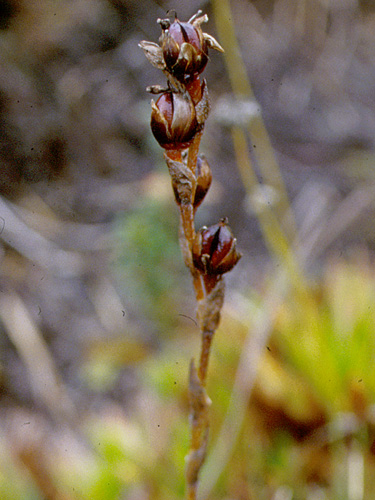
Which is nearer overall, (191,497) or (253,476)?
(191,497)

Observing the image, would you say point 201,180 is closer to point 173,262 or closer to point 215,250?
point 215,250

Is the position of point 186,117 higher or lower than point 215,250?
higher

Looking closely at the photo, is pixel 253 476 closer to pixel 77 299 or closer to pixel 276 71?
pixel 77 299

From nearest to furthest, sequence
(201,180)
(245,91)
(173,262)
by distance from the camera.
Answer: (201,180) → (245,91) → (173,262)

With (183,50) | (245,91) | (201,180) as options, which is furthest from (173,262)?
(183,50)

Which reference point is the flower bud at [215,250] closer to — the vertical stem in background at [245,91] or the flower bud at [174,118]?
the flower bud at [174,118]

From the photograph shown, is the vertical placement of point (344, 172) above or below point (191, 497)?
below

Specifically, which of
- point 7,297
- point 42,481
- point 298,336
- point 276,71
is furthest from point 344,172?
point 42,481
